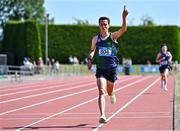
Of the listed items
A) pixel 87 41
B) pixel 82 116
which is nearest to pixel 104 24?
pixel 82 116

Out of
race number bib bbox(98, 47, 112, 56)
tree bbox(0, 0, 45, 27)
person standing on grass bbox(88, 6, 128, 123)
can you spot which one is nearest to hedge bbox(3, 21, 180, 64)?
tree bbox(0, 0, 45, 27)

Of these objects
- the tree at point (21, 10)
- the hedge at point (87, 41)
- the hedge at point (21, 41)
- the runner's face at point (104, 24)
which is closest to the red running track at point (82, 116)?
the runner's face at point (104, 24)

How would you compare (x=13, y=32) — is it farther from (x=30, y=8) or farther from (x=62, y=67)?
(x=30, y=8)

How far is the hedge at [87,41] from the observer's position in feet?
219

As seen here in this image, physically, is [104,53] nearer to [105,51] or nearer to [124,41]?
[105,51]

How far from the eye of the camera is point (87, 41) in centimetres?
6781

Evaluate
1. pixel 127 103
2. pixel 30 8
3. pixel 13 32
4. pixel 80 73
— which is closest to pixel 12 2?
pixel 30 8

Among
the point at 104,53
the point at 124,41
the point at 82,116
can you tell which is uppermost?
the point at 124,41

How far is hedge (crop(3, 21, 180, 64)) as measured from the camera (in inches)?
2631

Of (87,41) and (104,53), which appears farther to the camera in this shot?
(87,41)

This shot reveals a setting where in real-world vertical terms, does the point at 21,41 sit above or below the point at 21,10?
below

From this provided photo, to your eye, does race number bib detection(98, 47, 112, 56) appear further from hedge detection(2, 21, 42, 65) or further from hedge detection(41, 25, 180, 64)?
hedge detection(41, 25, 180, 64)

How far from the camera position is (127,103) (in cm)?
1823

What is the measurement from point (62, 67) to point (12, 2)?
4325 cm
